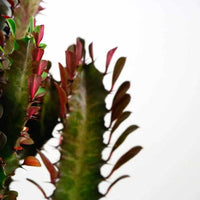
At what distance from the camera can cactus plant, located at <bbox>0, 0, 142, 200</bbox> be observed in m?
0.53

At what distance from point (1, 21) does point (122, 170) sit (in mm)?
1291

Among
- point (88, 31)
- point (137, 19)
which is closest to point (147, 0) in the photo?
point (137, 19)

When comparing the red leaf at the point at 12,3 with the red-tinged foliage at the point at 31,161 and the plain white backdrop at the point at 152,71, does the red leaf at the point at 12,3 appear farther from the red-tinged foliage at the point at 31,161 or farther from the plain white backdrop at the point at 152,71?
the plain white backdrop at the point at 152,71

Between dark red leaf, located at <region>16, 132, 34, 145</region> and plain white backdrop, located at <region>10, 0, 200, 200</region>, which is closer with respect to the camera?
dark red leaf, located at <region>16, 132, 34, 145</region>

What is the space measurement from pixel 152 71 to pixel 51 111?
4.78 feet

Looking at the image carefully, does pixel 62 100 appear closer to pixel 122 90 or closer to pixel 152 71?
pixel 122 90

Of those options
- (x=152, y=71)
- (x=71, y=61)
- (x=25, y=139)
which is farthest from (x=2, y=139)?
(x=152, y=71)

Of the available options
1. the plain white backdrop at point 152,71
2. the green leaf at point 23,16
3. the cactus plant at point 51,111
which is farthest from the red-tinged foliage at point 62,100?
the plain white backdrop at point 152,71

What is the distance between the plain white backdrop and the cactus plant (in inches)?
46.4

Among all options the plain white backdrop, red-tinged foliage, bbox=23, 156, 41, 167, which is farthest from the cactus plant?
the plain white backdrop

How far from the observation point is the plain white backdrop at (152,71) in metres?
1.80

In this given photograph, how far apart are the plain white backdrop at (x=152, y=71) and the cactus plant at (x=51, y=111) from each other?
1.18 metres

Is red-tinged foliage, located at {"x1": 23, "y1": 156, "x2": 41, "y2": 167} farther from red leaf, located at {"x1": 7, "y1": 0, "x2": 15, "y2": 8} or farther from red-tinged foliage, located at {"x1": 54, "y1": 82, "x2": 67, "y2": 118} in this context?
red leaf, located at {"x1": 7, "y1": 0, "x2": 15, "y2": 8}

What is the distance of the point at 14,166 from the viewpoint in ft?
1.73
